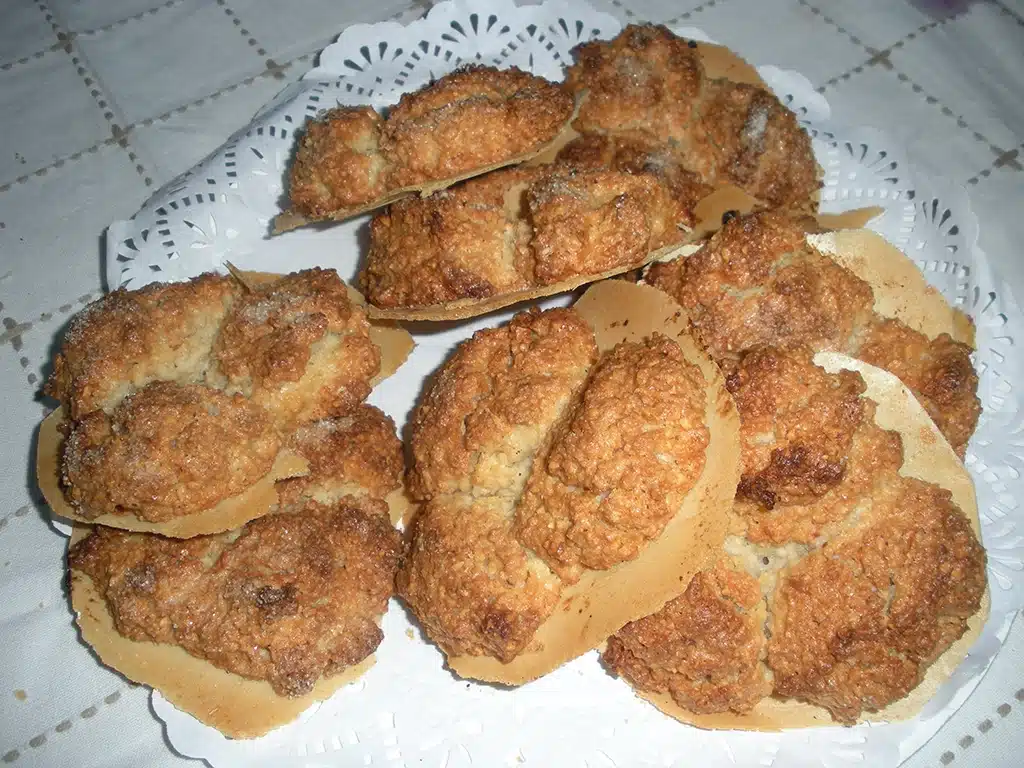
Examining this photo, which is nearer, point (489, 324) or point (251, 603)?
point (251, 603)

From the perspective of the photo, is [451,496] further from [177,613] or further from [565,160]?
[565,160]

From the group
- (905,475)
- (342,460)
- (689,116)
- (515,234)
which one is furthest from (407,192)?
(905,475)

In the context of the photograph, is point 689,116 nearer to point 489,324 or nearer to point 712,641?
point 489,324

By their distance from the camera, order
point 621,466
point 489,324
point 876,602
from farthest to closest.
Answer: point 489,324 < point 876,602 < point 621,466

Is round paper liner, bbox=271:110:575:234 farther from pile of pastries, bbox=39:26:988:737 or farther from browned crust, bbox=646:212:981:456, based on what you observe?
browned crust, bbox=646:212:981:456

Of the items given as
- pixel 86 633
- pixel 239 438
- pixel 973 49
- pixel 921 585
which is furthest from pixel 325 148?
pixel 973 49

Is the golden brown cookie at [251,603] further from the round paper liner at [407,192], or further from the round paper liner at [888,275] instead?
the round paper liner at [888,275]
